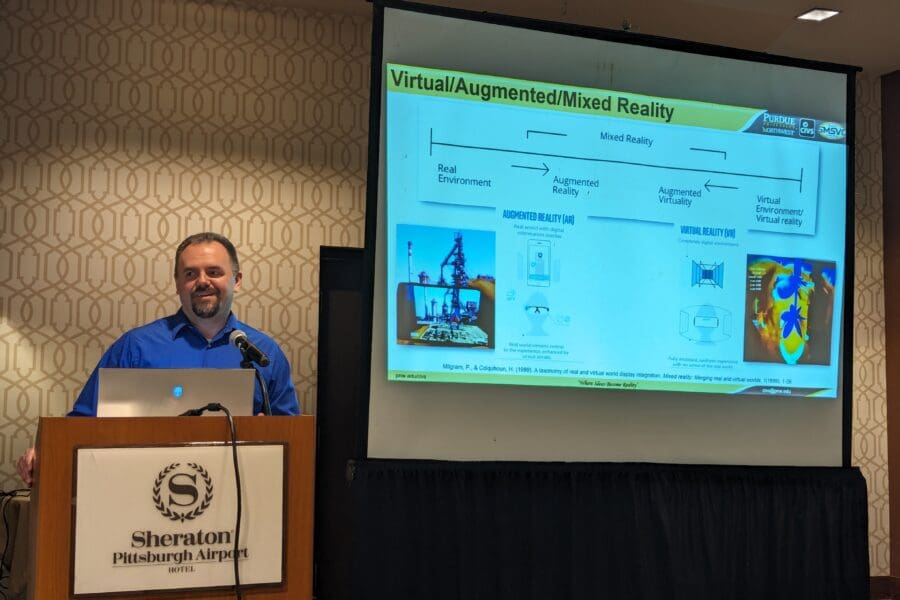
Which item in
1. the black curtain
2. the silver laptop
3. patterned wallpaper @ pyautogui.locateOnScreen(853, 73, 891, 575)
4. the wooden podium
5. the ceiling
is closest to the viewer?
the wooden podium

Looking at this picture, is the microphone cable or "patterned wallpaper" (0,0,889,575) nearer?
the microphone cable

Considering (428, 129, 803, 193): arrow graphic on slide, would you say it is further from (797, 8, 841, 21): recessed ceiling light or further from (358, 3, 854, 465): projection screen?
(797, 8, 841, 21): recessed ceiling light

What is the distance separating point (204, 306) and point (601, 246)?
4.25 ft

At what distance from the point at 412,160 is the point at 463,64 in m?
0.34

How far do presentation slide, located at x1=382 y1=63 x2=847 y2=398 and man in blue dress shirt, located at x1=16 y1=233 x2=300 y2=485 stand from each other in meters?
0.53

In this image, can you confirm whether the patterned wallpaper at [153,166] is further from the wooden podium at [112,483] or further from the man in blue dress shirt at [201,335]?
the wooden podium at [112,483]

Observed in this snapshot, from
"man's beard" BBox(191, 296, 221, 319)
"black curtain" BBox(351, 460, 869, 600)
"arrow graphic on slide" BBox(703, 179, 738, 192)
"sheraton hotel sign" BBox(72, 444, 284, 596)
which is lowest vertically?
"black curtain" BBox(351, 460, 869, 600)

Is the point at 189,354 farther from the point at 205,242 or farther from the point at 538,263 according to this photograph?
the point at 538,263

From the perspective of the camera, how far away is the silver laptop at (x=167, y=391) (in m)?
1.89

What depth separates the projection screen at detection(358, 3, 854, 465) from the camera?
2580 millimetres

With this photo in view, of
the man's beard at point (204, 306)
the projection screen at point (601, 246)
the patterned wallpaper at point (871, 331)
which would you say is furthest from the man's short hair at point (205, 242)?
the patterned wallpaper at point (871, 331)

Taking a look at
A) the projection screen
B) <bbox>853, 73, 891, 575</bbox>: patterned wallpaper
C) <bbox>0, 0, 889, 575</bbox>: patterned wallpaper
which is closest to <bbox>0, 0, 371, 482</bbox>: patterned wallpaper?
<bbox>0, 0, 889, 575</bbox>: patterned wallpaper

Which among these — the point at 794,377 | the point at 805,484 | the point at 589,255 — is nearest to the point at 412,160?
the point at 589,255

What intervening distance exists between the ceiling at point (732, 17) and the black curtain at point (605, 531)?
101 inches
